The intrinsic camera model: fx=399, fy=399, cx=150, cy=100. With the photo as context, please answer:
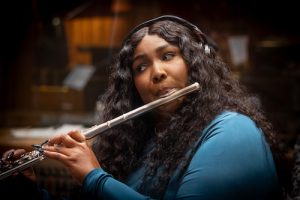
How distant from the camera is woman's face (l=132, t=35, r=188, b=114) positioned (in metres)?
1.18

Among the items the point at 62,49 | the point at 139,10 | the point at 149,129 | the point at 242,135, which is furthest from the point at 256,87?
the point at 242,135

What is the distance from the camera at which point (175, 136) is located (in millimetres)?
1187

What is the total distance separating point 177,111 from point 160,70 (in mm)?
144

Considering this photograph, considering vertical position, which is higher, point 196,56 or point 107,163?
point 196,56

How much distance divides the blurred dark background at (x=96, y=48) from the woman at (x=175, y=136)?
1.39m

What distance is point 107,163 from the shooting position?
137cm

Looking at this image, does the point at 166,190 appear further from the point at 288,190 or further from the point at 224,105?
the point at 288,190

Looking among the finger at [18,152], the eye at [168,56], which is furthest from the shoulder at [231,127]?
the finger at [18,152]

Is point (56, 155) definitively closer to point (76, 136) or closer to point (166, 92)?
point (76, 136)

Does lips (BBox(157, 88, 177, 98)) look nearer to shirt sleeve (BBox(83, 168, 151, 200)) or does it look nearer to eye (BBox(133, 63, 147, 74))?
eye (BBox(133, 63, 147, 74))

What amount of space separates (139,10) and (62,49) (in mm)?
866

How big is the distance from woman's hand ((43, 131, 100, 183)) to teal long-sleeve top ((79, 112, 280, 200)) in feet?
0.08

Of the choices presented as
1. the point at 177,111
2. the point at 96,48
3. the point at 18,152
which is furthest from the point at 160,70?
the point at 96,48

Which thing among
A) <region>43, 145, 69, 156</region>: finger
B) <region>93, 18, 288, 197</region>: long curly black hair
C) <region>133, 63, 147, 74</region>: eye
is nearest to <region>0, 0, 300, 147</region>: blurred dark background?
<region>93, 18, 288, 197</region>: long curly black hair
